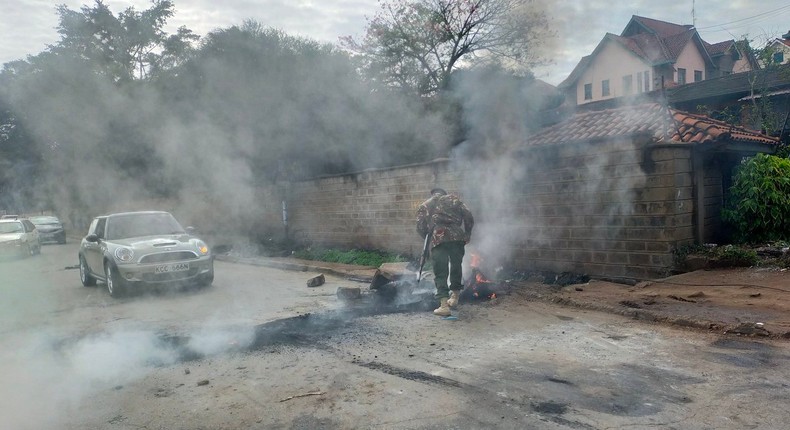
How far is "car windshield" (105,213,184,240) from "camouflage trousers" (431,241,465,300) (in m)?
5.17

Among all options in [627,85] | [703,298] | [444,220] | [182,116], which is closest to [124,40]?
[182,116]

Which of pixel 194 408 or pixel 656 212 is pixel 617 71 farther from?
pixel 194 408

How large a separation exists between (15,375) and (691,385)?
554 centimetres

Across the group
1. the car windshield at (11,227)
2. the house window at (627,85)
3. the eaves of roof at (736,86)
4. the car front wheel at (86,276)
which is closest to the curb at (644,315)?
the house window at (627,85)

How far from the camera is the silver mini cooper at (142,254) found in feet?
27.4

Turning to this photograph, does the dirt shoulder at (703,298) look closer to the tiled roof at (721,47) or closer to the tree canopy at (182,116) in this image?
the tree canopy at (182,116)

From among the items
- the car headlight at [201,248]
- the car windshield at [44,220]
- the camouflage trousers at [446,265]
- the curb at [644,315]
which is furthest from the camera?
the car windshield at [44,220]

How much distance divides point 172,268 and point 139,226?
1576mm

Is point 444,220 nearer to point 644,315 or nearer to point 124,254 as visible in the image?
point 644,315

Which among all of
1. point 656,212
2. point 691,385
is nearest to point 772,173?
point 656,212

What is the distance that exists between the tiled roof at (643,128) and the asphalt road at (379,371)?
3108mm

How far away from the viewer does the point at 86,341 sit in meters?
5.79

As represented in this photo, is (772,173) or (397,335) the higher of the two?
(772,173)

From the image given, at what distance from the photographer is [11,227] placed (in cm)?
1566
